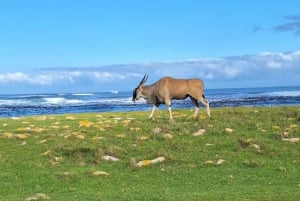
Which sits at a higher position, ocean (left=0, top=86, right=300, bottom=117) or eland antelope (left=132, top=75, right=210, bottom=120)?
eland antelope (left=132, top=75, right=210, bottom=120)

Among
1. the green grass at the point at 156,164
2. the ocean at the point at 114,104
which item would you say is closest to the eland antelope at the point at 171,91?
the green grass at the point at 156,164

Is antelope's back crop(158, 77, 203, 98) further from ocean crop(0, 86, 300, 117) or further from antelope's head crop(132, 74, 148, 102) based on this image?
ocean crop(0, 86, 300, 117)

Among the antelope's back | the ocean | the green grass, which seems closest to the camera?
the green grass

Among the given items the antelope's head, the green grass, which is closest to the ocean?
the antelope's head

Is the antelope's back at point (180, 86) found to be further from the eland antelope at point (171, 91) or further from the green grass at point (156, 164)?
the green grass at point (156, 164)

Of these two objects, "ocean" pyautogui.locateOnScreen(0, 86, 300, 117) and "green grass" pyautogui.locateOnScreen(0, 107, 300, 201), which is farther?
"ocean" pyautogui.locateOnScreen(0, 86, 300, 117)

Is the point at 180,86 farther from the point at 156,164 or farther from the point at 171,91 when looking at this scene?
the point at 156,164

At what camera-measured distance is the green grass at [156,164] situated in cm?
1412

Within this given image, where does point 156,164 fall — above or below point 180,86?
below

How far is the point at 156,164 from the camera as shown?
1705 centimetres

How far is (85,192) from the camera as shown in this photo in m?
14.3

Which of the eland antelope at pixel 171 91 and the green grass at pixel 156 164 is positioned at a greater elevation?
the eland antelope at pixel 171 91

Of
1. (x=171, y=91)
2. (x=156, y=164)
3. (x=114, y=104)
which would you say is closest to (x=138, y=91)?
(x=171, y=91)

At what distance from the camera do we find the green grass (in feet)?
46.3
